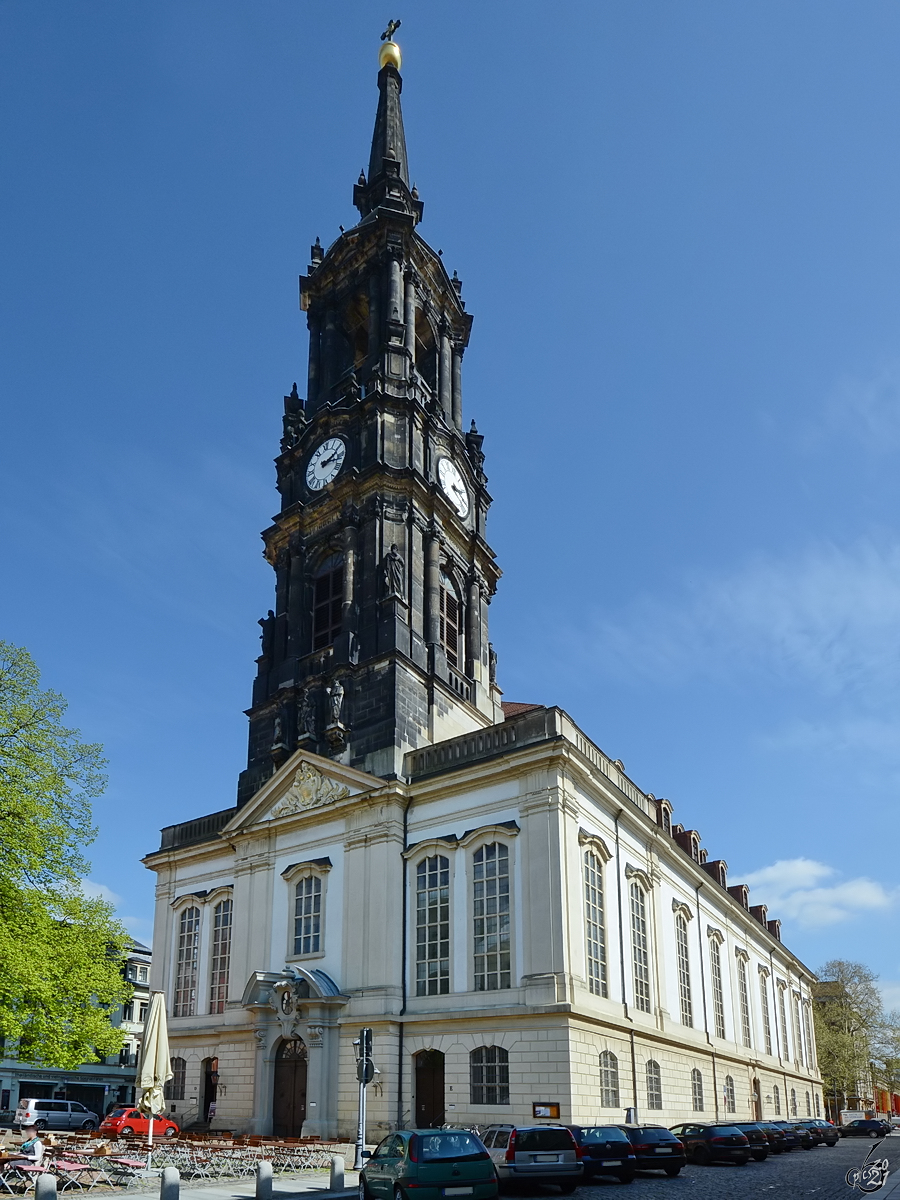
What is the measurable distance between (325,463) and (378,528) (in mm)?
5864

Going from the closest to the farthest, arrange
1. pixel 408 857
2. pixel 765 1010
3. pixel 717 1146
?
pixel 717 1146 → pixel 408 857 → pixel 765 1010

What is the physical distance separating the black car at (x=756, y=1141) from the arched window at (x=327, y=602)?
2189 cm

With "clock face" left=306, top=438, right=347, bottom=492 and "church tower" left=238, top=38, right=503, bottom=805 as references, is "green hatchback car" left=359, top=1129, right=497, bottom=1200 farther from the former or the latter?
"clock face" left=306, top=438, right=347, bottom=492

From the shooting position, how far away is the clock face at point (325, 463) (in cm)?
4422

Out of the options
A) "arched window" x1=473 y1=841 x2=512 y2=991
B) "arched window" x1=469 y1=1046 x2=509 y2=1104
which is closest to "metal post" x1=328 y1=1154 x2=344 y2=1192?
"arched window" x1=469 y1=1046 x2=509 y2=1104

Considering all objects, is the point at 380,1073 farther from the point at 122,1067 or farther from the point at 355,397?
the point at 122,1067

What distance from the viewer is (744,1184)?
2161 cm

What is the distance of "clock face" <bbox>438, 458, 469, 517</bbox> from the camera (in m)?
45.0

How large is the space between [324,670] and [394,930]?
1103 centimetres

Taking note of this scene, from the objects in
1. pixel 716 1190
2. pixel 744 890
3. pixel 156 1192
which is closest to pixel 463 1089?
pixel 716 1190

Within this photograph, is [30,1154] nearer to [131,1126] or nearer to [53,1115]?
[131,1126]

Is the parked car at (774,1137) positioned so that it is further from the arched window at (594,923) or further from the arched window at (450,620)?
the arched window at (450,620)

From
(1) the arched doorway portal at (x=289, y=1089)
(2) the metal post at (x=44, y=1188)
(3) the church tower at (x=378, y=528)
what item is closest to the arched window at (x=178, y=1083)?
(1) the arched doorway portal at (x=289, y=1089)

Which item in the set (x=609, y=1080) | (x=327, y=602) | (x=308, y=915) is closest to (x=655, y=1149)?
(x=609, y=1080)
